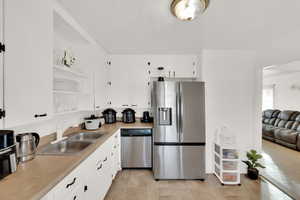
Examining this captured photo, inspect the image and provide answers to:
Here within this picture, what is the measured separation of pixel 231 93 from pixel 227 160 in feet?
3.94

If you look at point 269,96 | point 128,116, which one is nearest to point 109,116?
point 128,116

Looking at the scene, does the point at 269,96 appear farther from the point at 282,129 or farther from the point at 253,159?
the point at 253,159

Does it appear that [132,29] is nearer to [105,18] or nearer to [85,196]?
[105,18]

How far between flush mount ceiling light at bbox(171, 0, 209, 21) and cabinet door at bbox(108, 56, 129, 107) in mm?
1759

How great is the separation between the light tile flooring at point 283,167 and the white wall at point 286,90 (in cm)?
189

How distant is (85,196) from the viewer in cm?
131

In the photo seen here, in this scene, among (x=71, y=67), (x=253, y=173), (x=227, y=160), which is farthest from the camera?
(x=253, y=173)

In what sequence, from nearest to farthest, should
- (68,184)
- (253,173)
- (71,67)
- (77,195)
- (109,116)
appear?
(68,184) < (77,195) < (71,67) < (253,173) < (109,116)

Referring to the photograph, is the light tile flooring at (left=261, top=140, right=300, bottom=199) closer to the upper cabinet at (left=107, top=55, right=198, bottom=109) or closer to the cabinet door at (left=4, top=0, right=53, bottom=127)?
the upper cabinet at (left=107, top=55, right=198, bottom=109)

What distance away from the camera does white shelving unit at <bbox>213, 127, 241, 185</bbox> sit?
2303 mm

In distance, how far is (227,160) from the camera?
2.32 m

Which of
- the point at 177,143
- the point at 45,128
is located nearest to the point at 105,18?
the point at 45,128

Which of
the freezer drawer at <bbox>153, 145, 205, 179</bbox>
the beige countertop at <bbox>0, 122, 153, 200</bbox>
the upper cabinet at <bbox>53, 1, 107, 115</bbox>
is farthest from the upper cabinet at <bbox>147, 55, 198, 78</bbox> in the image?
the beige countertop at <bbox>0, 122, 153, 200</bbox>

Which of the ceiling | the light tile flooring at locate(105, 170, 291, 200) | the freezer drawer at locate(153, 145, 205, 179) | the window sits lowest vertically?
the light tile flooring at locate(105, 170, 291, 200)
